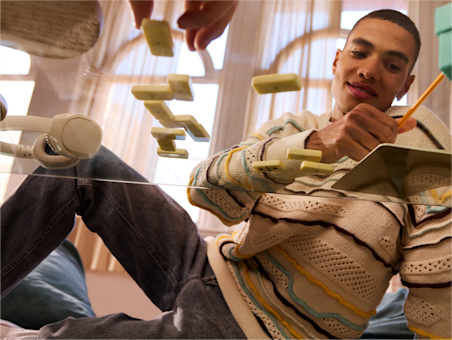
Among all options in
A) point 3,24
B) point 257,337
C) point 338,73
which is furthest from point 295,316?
point 3,24

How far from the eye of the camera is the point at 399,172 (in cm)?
37

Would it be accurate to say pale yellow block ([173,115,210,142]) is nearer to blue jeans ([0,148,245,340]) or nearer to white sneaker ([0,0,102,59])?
white sneaker ([0,0,102,59])

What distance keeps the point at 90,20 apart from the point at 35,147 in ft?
0.50

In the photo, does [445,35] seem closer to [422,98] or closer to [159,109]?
[422,98]

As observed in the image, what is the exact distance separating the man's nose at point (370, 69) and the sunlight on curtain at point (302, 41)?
0.03 meters

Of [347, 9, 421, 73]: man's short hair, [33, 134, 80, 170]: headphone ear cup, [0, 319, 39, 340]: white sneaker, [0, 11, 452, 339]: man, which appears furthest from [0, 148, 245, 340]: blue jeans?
[347, 9, 421, 73]: man's short hair

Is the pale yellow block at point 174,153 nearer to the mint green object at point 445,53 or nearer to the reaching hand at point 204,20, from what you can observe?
the reaching hand at point 204,20

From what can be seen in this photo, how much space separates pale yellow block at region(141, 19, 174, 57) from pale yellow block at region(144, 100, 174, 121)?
5 centimetres

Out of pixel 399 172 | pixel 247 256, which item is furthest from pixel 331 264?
pixel 399 172

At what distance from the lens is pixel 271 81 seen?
354 millimetres

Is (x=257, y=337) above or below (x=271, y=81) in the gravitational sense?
below

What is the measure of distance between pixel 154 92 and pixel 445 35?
256 mm

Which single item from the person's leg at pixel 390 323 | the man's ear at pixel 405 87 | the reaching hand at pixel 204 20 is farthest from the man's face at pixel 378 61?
the person's leg at pixel 390 323

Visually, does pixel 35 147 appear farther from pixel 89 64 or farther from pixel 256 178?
pixel 256 178
